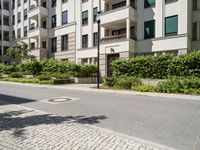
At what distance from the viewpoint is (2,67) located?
3888 centimetres

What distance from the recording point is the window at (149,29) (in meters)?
23.8

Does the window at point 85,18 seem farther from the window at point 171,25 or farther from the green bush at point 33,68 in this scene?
the window at point 171,25

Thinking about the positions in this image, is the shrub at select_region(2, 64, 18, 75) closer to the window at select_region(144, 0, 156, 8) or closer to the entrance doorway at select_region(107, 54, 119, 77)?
the entrance doorway at select_region(107, 54, 119, 77)

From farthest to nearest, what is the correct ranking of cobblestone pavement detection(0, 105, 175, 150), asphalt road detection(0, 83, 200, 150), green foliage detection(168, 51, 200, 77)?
1. green foliage detection(168, 51, 200, 77)
2. asphalt road detection(0, 83, 200, 150)
3. cobblestone pavement detection(0, 105, 175, 150)

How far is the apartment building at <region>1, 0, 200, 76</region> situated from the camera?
22109 millimetres

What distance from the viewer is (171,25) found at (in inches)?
880

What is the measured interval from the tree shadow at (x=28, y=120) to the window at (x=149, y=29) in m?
17.7

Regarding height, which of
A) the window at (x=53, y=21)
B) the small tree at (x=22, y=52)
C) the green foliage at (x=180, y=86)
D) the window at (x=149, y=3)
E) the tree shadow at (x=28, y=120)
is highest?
the window at (x=53, y=21)

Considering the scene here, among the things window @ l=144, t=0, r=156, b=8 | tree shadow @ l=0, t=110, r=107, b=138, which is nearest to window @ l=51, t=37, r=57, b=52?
window @ l=144, t=0, r=156, b=8

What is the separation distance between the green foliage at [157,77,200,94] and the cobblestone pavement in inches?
373

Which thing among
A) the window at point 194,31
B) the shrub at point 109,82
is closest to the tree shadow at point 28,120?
the shrub at point 109,82

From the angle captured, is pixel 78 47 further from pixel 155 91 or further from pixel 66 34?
pixel 155 91

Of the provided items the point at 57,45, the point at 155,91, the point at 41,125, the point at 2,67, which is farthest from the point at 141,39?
the point at 2,67

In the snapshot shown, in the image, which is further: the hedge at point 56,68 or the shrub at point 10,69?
the shrub at point 10,69
